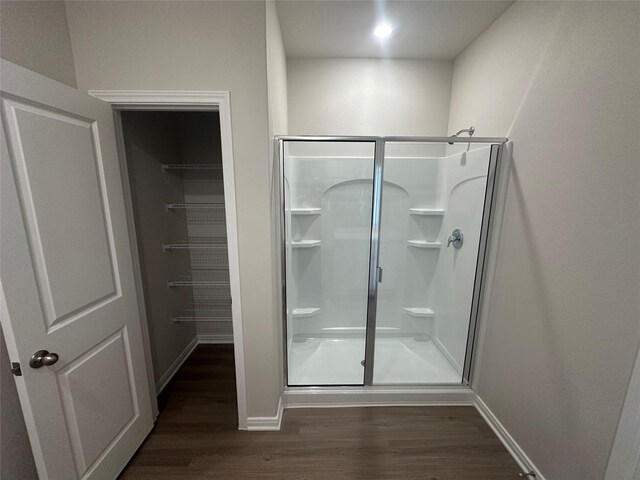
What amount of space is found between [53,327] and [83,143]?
826 mm

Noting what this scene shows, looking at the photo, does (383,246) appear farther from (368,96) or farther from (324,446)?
(324,446)

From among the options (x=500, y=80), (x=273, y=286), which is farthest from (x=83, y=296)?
(x=500, y=80)

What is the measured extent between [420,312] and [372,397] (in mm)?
1056

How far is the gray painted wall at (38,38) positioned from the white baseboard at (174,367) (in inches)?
83.3

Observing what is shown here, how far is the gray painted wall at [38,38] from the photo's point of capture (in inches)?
39.2

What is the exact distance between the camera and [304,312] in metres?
2.54

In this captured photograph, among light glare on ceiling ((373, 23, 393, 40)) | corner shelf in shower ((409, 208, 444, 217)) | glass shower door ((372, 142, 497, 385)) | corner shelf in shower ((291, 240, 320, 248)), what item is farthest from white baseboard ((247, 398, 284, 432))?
light glare on ceiling ((373, 23, 393, 40))

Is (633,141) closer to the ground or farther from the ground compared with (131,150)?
closer to the ground

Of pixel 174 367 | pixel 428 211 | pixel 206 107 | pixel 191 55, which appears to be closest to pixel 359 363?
pixel 428 211

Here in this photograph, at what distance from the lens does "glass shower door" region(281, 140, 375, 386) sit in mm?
2314

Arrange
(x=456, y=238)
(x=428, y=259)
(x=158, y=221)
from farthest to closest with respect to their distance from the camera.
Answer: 1. (x=428, y=259)
2. (x=456, y=238)
3. (x=158, y=221)

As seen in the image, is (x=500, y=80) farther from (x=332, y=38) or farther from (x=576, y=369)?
(x=576, y=369)

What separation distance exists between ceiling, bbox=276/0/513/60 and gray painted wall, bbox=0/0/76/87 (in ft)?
3.96

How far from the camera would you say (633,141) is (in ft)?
3.10
